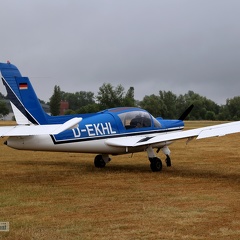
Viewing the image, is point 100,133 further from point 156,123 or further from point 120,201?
point 120,201

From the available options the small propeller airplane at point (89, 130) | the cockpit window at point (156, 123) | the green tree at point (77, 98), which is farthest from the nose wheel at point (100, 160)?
the green tree at point (77, 98)

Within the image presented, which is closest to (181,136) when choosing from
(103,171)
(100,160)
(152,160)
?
(152,160)

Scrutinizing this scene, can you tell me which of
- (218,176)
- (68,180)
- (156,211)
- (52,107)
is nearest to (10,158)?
(68,180)

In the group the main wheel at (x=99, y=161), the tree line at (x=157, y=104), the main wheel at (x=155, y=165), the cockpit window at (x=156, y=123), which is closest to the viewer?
the main wheel at (x=155, y=165)

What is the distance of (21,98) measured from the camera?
43.9 ft

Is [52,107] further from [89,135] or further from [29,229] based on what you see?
[29,229]

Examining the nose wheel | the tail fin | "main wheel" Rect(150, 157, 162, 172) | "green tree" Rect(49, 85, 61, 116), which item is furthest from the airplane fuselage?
"green tree" Rect(49, 85, 61, 116)

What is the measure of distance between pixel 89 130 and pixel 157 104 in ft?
234

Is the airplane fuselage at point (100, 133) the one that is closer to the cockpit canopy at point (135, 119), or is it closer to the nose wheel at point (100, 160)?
the cockpit canopy at point (135, 119)

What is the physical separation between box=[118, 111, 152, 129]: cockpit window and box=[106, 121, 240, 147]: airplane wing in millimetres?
400

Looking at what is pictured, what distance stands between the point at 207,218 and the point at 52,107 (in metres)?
70.5

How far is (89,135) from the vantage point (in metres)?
13.3

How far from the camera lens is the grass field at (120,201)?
6762mm

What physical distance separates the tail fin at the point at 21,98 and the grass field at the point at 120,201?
1.47 meters
